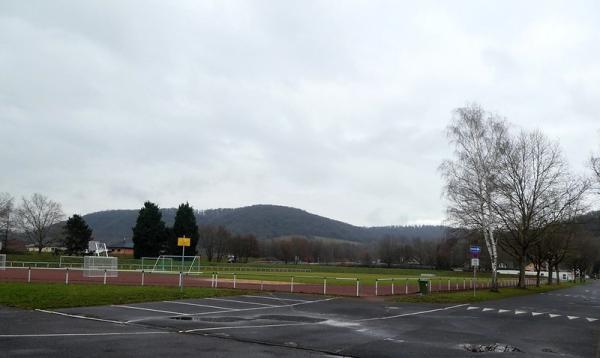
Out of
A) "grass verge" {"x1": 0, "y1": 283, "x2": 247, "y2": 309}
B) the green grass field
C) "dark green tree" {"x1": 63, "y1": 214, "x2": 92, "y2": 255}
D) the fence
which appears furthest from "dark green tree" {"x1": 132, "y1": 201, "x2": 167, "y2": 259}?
"grass verge" {"x1": 0, "y1": 283, "x2": 247, "y2": 309}

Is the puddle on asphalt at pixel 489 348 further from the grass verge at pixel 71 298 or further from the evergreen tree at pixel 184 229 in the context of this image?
the evergreen tree at pixel 184 229

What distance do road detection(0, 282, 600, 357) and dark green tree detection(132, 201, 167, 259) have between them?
233ft

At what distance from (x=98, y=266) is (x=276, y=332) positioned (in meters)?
31.6

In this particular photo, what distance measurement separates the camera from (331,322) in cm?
1627

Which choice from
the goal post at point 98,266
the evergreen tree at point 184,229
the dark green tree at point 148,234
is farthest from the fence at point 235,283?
the evergreen tree at point 184,229

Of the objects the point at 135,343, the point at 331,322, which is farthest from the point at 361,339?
the point at 135,343

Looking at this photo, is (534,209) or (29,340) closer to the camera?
(29,340)

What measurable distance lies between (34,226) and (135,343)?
10870 centimetres

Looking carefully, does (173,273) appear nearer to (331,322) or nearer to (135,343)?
(331,322)

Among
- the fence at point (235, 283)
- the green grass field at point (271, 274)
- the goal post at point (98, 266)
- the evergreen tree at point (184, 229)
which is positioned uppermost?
the evergreen tree at point (184, 229)

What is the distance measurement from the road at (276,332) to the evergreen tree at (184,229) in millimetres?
73739

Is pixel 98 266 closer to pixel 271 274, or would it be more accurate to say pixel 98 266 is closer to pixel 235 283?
pixel 235 283

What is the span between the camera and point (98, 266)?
4097cm

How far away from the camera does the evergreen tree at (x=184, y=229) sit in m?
93.0
